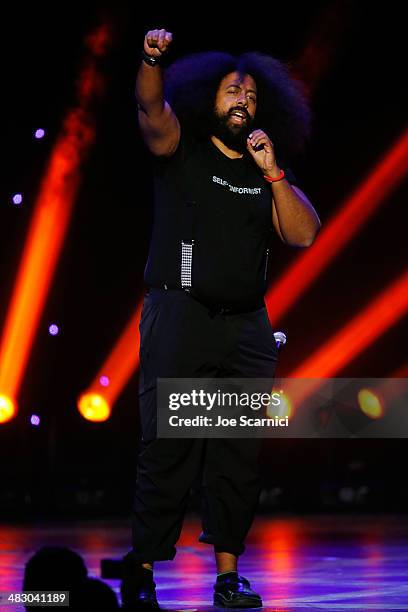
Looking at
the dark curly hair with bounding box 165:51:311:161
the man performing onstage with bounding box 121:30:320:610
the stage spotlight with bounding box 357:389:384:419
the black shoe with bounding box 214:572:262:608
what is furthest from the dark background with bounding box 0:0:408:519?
the black shoe with bounding box 214:572:262:608

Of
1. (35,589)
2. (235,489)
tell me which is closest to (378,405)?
(235,489)

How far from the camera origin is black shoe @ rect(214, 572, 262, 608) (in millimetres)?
3186

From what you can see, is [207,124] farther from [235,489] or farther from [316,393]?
[316,393]

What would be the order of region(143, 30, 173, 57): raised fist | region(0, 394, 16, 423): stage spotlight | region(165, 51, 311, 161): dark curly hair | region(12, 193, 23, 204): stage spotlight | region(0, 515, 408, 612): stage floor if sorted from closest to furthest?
region(143, 30, 173, 57): raised fist
region(0, 515, 408, 612): stage floor
region(165, 51, 311, 161): dark curly hair
region(12, 193, 23, 204): stage spotlight
region(0, 394, 16, 423): stage spotlight

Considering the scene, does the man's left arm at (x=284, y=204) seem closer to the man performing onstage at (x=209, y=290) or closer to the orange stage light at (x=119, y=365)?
the man performing onstage at (x=209, y=290)

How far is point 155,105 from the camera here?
3258 mm

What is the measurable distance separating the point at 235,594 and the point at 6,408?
15.0ft

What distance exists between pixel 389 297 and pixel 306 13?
83.6 inches

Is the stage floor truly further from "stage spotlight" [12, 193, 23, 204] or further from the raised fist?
"stage spotlight" [12, 193, 23, 204]

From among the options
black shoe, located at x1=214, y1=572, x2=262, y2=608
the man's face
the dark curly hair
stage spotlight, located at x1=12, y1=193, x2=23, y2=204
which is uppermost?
stage spotlight, located at x1=12, y1=193, x2=23, y2=204

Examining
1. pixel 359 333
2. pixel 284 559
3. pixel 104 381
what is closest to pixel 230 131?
pixel 284 559

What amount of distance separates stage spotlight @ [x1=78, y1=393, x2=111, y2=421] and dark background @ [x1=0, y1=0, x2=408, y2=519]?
66 millimetres

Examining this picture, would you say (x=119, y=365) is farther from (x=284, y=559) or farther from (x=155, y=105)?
(x=155, y=105)

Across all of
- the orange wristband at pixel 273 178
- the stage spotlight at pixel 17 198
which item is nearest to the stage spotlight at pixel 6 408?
the stage spotlight at pixel 17 198
